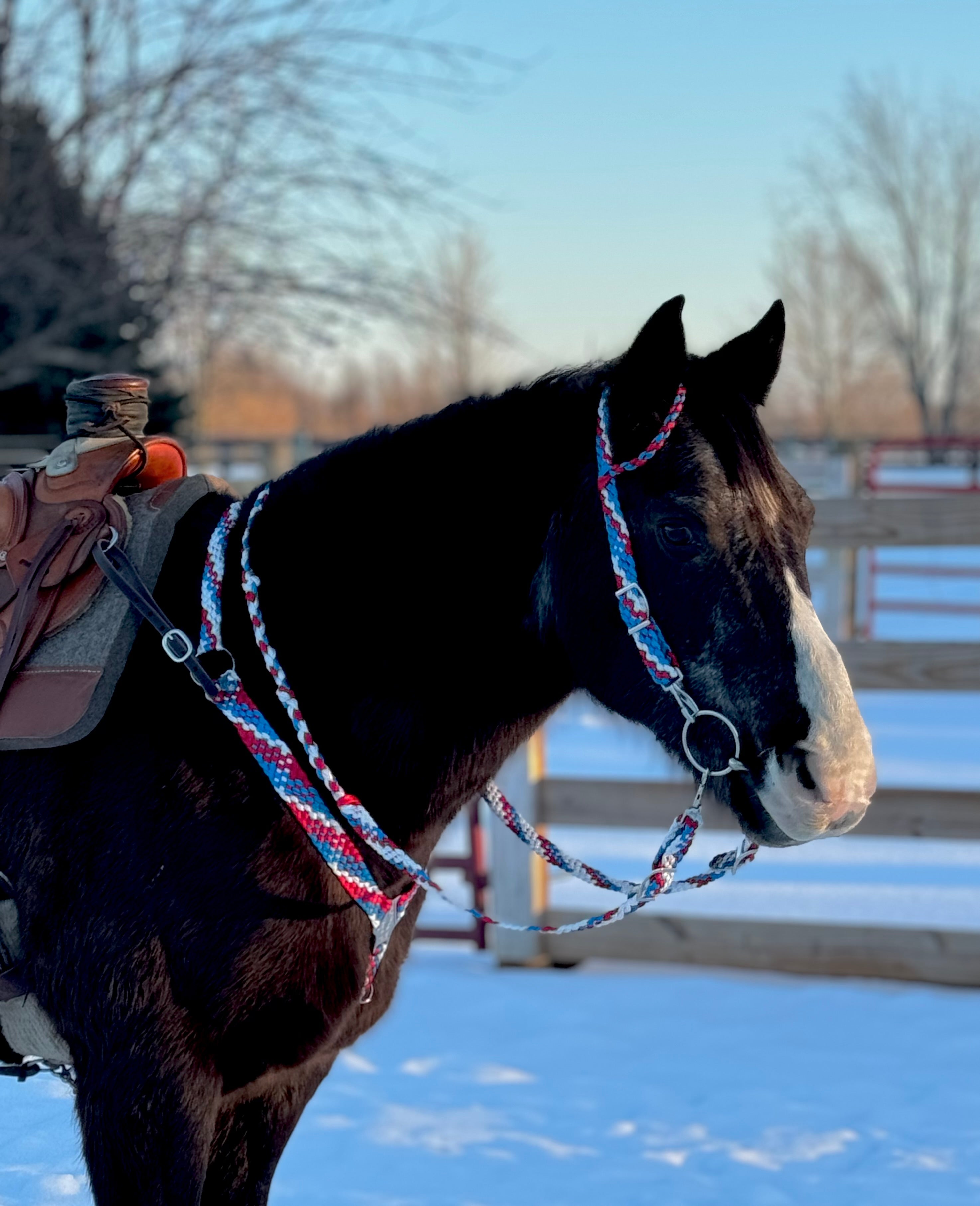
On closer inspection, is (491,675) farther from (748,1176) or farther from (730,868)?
(748,1176)

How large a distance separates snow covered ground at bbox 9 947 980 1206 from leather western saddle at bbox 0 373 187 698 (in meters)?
1.05

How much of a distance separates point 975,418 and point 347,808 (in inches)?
1327

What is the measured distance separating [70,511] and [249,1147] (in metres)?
1.08

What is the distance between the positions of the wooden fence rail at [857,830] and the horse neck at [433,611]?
8.48 ft

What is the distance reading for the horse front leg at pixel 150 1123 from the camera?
1.73m

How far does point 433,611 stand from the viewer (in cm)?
191

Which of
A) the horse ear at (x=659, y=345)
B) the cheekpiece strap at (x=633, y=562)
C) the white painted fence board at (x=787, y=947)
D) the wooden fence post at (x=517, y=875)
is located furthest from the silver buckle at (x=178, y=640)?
the white painted fence board at (x=787, y=947)

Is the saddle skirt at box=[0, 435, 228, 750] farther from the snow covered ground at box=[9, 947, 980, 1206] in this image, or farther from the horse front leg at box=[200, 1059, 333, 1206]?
the snow covered ground at box=[9, 947, 980, 1206]

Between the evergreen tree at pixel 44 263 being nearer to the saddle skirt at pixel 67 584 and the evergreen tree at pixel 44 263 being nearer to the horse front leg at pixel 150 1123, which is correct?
the saddle skirt at pixel 67 584

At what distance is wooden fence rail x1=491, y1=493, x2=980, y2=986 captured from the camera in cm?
438

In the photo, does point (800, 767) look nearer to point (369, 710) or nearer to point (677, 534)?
point (677, 534)

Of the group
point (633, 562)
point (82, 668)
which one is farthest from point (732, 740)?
point (82, 668)

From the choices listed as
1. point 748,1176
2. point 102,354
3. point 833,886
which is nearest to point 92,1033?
point 748,1176

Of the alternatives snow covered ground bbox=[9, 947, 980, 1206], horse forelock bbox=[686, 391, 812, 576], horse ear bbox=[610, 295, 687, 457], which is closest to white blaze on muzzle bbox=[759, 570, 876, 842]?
horse forelock bbox=[686, 391, 812, 576]
